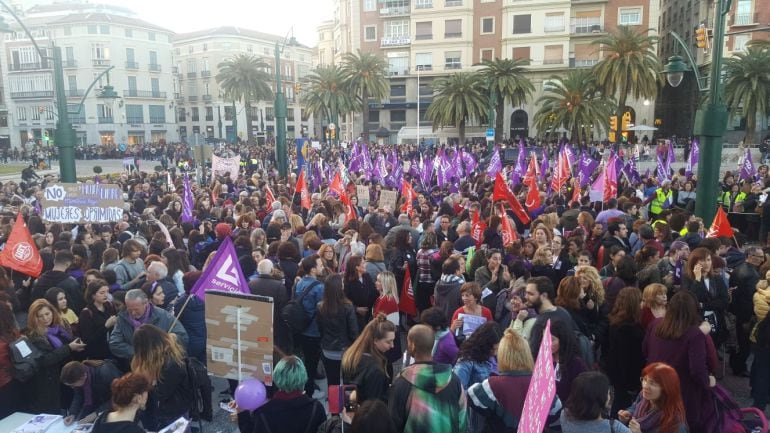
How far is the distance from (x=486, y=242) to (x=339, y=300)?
12.3ft

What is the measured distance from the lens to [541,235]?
319 inches

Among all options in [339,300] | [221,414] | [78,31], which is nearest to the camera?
[339,300]

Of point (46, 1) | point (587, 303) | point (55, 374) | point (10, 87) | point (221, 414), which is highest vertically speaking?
point (46, 1)

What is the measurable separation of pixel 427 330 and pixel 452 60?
5313 cm

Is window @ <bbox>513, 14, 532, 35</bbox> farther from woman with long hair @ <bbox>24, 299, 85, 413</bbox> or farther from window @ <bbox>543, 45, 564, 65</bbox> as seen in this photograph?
woman with long hair @ <bbox>24, 299, 85, 413</bbox>

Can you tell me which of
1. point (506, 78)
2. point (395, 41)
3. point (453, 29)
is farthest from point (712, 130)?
point (395, 41)

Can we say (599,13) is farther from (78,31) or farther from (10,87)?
(10,87)

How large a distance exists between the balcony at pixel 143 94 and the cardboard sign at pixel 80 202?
6629 cm

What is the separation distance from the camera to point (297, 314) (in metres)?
6.06

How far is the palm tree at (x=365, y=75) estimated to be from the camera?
151ft

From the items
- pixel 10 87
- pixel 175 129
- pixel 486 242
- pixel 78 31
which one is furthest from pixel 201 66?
pixel 486 242

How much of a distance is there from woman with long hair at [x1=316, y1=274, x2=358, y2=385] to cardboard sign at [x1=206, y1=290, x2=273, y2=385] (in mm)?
1144

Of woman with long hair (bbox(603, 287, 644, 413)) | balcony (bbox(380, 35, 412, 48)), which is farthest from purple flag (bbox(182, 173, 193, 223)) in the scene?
balcony (bbox(380, 35, 412, 48))

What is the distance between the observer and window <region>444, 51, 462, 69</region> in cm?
5431
